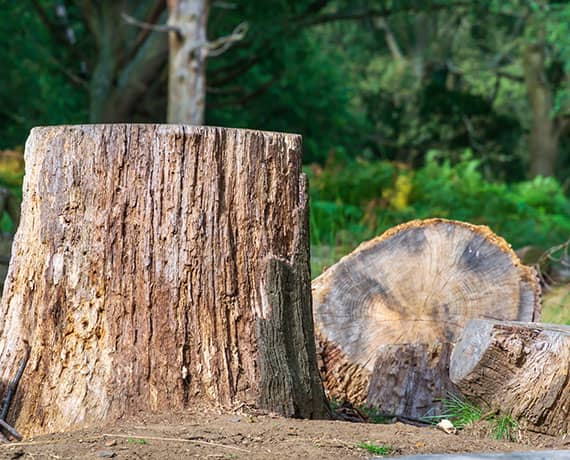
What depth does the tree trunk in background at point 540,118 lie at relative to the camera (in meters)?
25.8

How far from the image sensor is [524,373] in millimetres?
3895

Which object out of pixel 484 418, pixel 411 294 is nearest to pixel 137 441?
pixel 484 418

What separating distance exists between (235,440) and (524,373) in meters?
1.35

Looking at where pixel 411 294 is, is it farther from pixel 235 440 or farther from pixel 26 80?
pixel 26 80

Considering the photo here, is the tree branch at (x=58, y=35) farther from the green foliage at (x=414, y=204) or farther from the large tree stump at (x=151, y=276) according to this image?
the large tree stump at (x=151, y=276)

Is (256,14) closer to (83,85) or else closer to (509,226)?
(83,85)

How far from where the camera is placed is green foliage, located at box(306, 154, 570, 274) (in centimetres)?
1103

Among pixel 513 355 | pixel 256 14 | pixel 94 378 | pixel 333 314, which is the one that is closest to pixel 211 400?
pixel 94 378

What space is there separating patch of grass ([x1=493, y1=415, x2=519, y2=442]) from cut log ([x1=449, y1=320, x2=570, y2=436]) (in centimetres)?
3

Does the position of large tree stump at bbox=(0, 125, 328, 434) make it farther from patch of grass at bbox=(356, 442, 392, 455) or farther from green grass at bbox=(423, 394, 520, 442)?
green grass at bbox=(423, 394, 520, 442)

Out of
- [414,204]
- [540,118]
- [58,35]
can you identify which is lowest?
[414,204]

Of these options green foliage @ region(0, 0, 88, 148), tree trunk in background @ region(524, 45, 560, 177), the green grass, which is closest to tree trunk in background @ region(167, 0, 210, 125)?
green foliage @ region(0, 0, 88, 148)

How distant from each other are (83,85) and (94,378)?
18.5 m

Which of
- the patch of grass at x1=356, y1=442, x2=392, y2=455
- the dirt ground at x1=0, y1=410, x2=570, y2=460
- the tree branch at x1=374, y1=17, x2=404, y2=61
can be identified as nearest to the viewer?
the dirt ground at x1=0, y1=410, x2=570, y2=460
